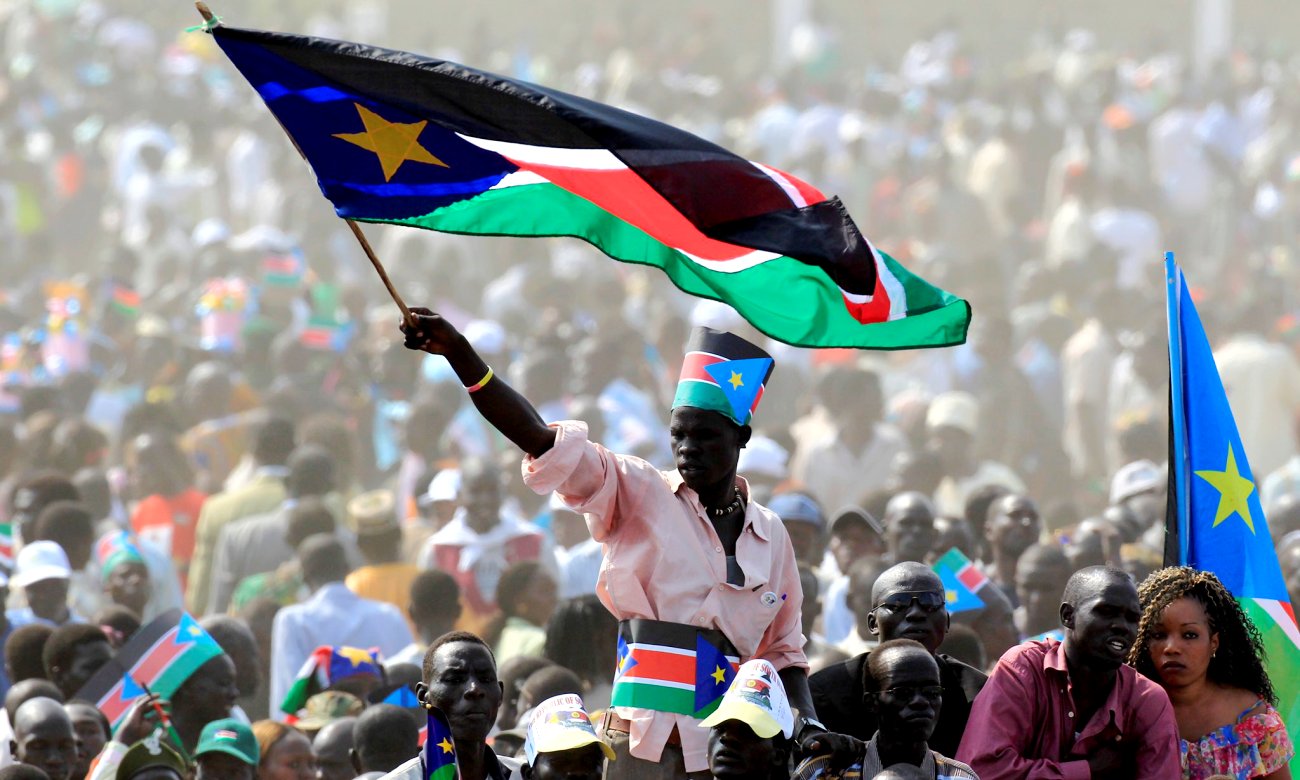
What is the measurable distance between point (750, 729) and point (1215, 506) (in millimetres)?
2117

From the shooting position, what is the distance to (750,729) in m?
5.05

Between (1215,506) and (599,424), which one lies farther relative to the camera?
(599,424)

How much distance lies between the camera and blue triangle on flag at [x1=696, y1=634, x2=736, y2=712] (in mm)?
5309


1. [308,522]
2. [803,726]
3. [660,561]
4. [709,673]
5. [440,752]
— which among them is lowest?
[440,752]

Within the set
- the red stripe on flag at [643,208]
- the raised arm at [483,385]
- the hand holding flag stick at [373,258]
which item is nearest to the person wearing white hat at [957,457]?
the red stripe on flag at [643,208]

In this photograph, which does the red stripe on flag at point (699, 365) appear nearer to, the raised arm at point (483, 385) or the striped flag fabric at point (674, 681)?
the raised arm at point (483, 385)

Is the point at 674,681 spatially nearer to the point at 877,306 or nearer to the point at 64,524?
the point at 877,306

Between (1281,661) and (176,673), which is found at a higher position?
(1281,661)

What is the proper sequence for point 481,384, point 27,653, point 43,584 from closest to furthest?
point 481,384 → point 27,653 → point 43,584

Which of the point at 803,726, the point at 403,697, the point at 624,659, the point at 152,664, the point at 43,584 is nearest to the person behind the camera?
the point at 803,726

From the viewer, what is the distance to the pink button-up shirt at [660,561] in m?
5.28

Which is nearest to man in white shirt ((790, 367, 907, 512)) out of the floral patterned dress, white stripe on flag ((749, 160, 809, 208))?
the floral patterned dress

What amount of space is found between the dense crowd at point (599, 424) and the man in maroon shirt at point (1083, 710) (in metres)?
0.01

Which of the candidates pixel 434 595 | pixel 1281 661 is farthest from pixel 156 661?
pixel 1281 661
